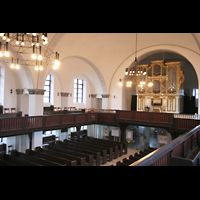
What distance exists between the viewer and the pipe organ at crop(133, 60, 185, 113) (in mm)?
15945

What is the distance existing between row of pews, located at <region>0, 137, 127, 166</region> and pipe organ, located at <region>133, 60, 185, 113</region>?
5.86 meters

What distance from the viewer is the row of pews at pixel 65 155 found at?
25.8 feet

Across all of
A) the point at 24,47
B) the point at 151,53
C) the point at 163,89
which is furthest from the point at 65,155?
the point at 151,53

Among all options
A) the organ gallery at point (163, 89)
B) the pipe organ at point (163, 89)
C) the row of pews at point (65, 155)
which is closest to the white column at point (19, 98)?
the row of pews at point (65, 155)

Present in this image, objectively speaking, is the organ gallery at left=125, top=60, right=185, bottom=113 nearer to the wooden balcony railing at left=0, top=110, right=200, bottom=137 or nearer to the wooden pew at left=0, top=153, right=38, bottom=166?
the wooden balcony railing at left=0, top=110, right=200, bottom=137

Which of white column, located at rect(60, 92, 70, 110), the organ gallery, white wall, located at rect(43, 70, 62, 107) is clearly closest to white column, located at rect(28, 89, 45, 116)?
white wall, located at rect(43, 70, 62, 107)

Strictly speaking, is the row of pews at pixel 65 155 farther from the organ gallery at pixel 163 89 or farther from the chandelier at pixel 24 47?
the organ gallery at pixel 163 89

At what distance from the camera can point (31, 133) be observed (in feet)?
39.5

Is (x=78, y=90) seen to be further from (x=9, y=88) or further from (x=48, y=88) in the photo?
(x=9, y=88)

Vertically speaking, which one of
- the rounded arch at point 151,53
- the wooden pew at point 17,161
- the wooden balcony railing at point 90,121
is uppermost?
the rounded arch at point 151,53

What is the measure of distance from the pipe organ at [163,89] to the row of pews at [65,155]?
5856mm

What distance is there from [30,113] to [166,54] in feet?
46.3
